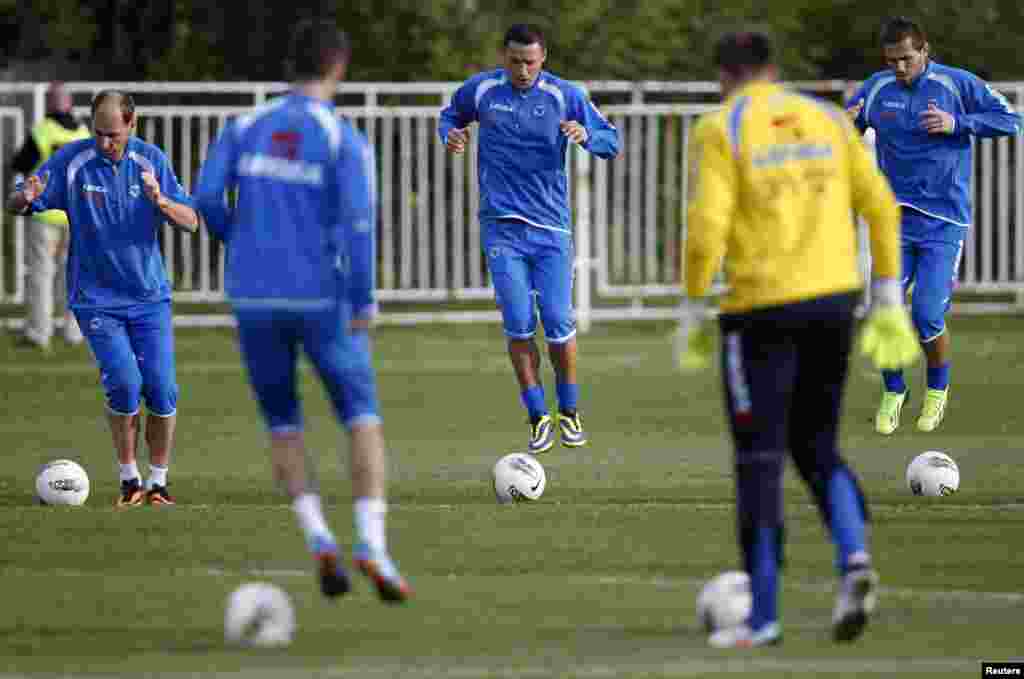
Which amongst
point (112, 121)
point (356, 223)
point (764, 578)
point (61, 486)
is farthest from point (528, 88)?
point (764, 578)

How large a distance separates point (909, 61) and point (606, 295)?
12.1 metres

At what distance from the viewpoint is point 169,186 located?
13352 mm

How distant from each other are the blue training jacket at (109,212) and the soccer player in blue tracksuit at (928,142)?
479 centimetres

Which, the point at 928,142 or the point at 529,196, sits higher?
the point at 928,142

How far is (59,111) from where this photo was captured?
23.9 m

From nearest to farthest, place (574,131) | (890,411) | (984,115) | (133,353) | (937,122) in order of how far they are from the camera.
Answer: (133,353) < (574,131) < (937,122) < (984,115) < (890,411)

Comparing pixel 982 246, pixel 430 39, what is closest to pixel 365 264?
pixel 982 246

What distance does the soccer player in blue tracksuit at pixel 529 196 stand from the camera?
50.5 feet

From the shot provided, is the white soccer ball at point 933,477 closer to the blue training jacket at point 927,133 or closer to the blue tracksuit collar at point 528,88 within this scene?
the blue training jacket at point 927,133

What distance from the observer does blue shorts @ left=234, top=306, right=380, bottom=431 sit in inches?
371

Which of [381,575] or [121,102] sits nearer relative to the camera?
[381,575]

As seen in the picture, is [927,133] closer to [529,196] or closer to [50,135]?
[529,196]

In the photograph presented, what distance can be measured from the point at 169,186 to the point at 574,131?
2849mm

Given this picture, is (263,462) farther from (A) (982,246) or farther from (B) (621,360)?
(A) (982,246)
